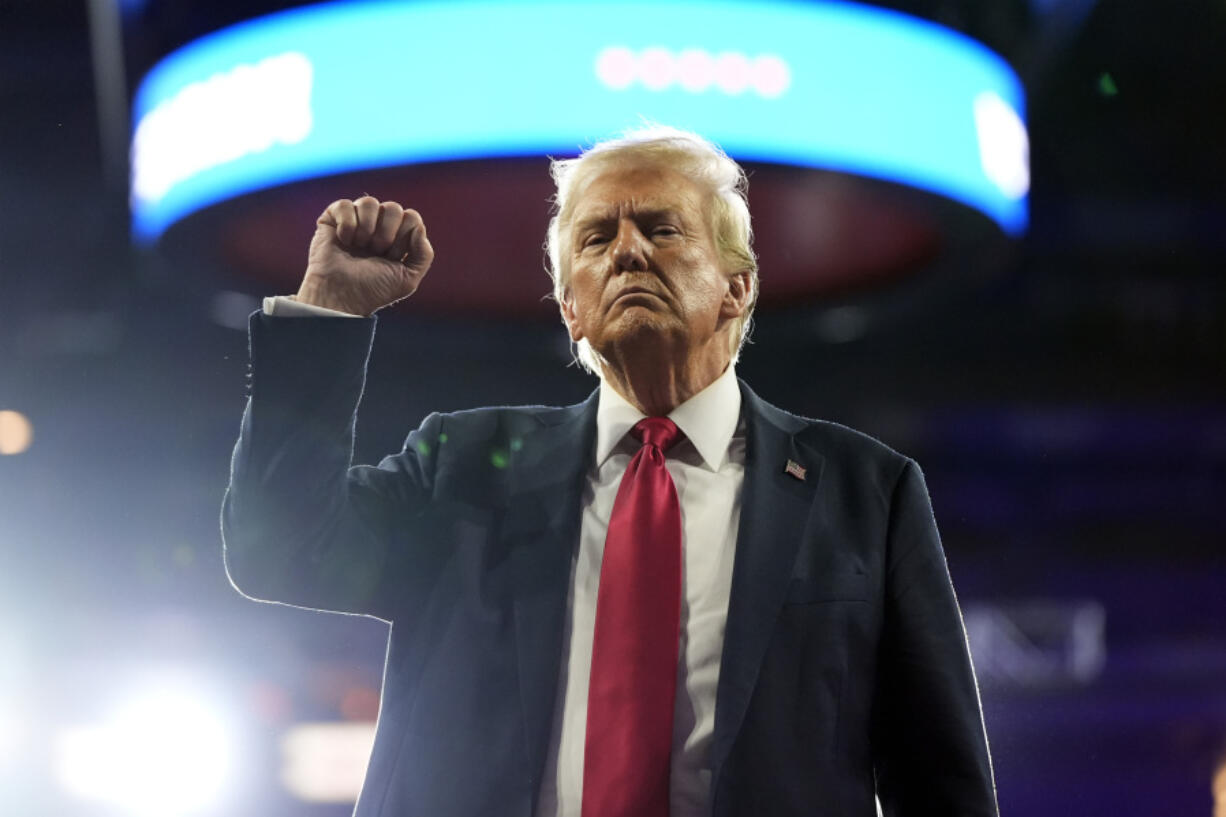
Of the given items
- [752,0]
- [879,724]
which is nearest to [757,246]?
[752,0]

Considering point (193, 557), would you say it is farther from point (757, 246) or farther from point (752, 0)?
point (752, 0)

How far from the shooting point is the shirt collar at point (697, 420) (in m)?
1.59

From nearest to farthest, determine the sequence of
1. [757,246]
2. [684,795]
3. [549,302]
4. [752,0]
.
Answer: [684,795]
[752,0]
[757,246]
[549,302]

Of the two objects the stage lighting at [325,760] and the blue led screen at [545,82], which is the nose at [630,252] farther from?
the stage lighting at [325,760]

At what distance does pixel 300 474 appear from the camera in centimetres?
138

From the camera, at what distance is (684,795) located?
53.8 inches

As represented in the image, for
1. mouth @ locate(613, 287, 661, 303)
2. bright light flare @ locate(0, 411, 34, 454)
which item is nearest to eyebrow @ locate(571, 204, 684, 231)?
mouth @ locate(613, 287, 661, 303)

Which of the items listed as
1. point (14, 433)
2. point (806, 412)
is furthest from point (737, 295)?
point (806, 412)

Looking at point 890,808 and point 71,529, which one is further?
point 71,529

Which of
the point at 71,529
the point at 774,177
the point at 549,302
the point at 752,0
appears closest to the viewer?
the point at 752,0

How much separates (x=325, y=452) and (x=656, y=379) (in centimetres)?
43

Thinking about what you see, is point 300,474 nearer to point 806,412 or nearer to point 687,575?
point 687,575

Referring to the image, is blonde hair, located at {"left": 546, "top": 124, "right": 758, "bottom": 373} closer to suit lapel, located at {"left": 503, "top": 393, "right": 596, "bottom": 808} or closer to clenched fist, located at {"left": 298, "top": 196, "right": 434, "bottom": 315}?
suit lapel, located at {"left": 503, "top": 393, "right": 596, "bottom": 808}

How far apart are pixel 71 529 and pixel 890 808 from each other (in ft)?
20.6
